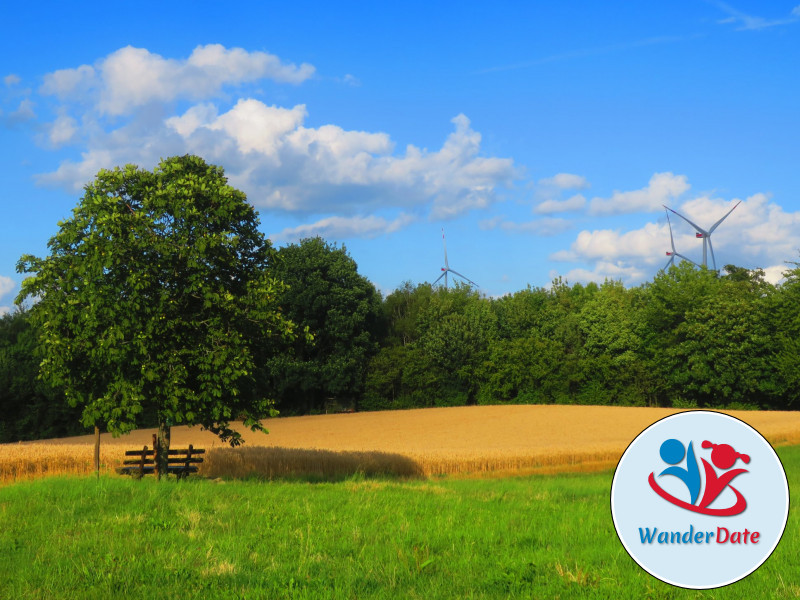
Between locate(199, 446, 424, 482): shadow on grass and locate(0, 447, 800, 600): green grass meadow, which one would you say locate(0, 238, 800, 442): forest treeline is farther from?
locate(0, 447, 800, 600): green grass meadow

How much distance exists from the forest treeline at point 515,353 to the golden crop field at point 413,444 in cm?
860

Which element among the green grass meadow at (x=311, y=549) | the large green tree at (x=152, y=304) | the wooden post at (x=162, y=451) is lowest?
the green grass meadow at (x=311, y=549)

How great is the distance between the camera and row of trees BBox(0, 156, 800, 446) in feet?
66.0

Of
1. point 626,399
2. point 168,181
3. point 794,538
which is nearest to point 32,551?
point 794,538

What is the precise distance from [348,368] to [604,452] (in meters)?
45.2

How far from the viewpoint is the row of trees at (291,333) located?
20.1 m

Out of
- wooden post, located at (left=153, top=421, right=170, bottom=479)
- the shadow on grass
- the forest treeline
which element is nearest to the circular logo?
wooden post, located at (left=153, top=421, right=170, bottom=479)

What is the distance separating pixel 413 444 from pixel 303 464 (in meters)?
18.6

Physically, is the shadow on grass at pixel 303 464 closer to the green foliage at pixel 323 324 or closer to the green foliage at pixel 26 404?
the green foliage at pixel 323 324

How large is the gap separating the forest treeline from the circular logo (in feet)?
208

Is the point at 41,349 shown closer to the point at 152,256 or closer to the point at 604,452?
the point at 152,256

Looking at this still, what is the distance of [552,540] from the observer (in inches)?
394

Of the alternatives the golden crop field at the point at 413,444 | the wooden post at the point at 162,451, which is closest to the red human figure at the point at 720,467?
the wooden post at the point at 162,451

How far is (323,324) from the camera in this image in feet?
260
